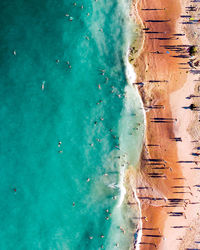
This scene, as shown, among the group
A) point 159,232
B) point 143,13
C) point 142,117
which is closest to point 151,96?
point 142,117

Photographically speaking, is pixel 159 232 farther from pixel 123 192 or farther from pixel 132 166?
pixel 132 166

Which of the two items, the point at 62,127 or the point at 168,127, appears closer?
the point at 62,127

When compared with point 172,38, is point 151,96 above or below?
below

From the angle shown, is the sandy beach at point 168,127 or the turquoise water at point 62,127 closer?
the turquoise water at point 62,127

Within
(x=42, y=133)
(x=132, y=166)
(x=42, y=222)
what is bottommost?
(x=42, y=222)

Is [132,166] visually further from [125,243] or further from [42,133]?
[42,133]
